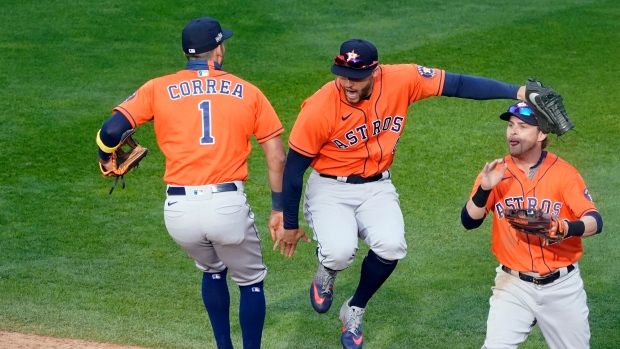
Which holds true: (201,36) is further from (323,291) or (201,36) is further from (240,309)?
(323,291)

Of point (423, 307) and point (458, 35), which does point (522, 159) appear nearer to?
point (423, 307)

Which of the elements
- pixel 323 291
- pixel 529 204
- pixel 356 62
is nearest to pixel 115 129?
pixel 356 62

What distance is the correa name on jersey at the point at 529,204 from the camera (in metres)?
5.21

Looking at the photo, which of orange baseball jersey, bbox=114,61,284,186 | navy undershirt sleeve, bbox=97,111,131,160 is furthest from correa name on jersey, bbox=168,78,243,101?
navy undershirt sleeve, bbox=97,111,131,160

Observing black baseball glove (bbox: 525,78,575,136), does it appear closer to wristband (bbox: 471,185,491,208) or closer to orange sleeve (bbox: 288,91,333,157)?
wristband (bbox: 471,185,491,208)

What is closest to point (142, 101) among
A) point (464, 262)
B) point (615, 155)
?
point (464, 262)

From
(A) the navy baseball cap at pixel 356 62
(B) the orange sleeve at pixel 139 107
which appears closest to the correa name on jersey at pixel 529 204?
(A) the navy baseball cap at pixel 356 62

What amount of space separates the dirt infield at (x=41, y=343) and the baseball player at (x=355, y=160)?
4.66 ft

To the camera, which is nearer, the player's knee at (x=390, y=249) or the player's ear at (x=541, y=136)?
the player's ear at (x=541, y=136)

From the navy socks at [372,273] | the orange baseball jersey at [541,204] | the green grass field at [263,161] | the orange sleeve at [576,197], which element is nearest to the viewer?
the orange sleeve at [576,197]

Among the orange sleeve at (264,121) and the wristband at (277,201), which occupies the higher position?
the orange sleeve at (264,121)

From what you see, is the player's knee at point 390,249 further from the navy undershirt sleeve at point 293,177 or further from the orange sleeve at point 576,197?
the orange sleeve at point 576,197

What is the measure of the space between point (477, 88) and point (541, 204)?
1012 mm

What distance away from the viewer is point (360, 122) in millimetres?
5906
